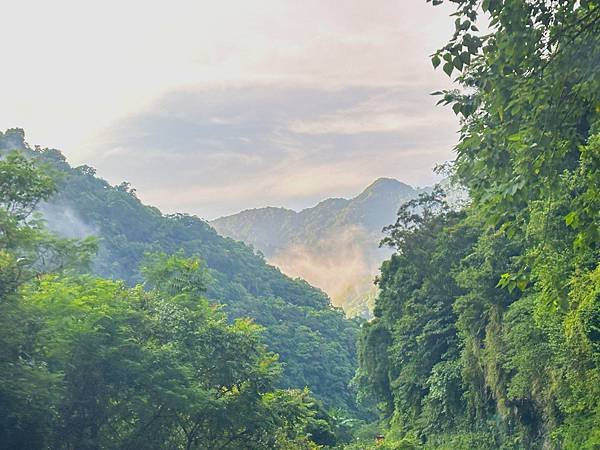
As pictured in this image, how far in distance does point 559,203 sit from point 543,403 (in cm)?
595

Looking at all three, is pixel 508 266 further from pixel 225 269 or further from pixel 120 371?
pixel 225 269

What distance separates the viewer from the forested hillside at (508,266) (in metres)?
4.49

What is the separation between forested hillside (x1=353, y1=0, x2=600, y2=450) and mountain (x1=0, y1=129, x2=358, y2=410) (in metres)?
17.0

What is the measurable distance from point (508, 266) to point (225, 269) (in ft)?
153

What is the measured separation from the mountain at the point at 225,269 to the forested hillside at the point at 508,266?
668 inches

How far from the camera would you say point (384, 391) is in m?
29.9

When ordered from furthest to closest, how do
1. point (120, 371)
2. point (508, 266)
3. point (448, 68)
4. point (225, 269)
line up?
1. point (225, 269)
2. point (508, 266)
3. point (120, 371)
4. point (448, 68)

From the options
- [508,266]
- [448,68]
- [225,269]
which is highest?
[225,269]

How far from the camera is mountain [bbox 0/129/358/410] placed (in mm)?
48719

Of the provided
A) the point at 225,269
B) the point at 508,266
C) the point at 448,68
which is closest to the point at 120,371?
the point at 508,266

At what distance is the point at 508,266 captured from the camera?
55.5ft

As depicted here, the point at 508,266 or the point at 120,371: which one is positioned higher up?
the point at 508,266

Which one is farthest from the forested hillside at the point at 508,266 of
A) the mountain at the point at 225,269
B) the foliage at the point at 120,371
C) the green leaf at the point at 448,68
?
the mountain at the point at 225,269

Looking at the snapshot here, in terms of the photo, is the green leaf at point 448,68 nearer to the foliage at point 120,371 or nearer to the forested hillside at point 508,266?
the forested hillside at point 508,266
